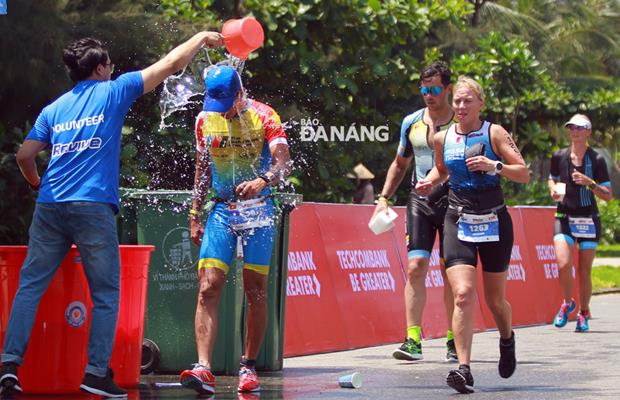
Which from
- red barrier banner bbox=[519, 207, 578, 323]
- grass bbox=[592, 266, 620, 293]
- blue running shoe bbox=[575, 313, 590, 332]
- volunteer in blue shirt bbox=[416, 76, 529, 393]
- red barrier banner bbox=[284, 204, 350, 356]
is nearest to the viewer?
volunteer in blue shirt bbox=[416, 76, 529, 393]

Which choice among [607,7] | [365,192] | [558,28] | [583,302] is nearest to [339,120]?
[365,192]

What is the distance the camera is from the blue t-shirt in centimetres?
726

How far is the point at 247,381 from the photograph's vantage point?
787 cm

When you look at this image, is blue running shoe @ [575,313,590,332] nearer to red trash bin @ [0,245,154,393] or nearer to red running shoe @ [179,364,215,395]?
red running shoe @ [179,364,215,395]

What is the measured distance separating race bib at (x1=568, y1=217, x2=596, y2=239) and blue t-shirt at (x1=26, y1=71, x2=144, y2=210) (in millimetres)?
6836

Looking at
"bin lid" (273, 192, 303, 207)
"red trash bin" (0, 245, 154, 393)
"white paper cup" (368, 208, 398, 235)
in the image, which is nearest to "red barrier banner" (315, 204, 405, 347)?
"bin lid" (273, 192, 303, 207)

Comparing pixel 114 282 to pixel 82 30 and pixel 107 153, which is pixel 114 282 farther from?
pixel 82 30

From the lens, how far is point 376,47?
55.7 ft

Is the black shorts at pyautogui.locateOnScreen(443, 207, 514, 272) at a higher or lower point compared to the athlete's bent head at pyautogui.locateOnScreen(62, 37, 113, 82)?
lower

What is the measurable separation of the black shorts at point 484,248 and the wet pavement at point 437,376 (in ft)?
2.47

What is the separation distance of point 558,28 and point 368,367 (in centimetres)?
5293

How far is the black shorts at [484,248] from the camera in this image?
26.4 feet

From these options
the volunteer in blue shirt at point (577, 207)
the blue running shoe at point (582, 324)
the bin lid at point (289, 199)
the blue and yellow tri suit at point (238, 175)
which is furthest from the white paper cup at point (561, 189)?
the blue and yellow tri suit at point (238, 175)

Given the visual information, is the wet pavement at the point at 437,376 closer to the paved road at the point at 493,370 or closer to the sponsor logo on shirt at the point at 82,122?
the paved road at the point at 493,370
